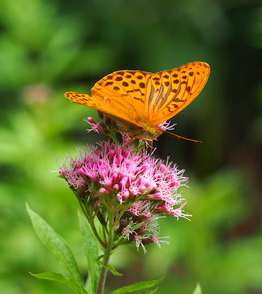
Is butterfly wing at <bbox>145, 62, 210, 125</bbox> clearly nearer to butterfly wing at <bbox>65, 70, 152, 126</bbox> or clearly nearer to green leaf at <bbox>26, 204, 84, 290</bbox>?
butterfly wing at <bbox>65, 70, 152, 126</bbox>

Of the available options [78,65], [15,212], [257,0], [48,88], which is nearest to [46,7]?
[78,65]

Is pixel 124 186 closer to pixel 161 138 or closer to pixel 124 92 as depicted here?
pixel 124 92

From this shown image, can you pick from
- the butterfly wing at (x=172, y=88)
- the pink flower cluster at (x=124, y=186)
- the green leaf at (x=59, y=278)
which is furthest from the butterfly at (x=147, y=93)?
the green leaf at (x=59, y=278)

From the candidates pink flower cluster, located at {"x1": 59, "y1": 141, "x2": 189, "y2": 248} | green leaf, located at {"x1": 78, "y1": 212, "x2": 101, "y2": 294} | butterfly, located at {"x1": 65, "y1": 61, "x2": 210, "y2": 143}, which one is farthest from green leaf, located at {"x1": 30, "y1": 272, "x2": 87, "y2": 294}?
butterfly, located at {"x1": 65, "y1": 61, "x2": 210, "y2": 143}

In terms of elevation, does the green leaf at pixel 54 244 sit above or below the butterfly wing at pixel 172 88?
below

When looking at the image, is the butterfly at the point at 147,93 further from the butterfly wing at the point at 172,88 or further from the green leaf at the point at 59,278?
the green leaf at the point at 59,278

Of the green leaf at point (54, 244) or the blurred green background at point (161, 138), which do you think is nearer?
the green leaf at point (54, 244)

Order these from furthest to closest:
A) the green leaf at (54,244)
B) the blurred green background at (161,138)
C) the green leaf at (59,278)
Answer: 1. the blurred green background at (161,138)
2. the green leaf at (54,244)
3. the green leaf at (59,278)
